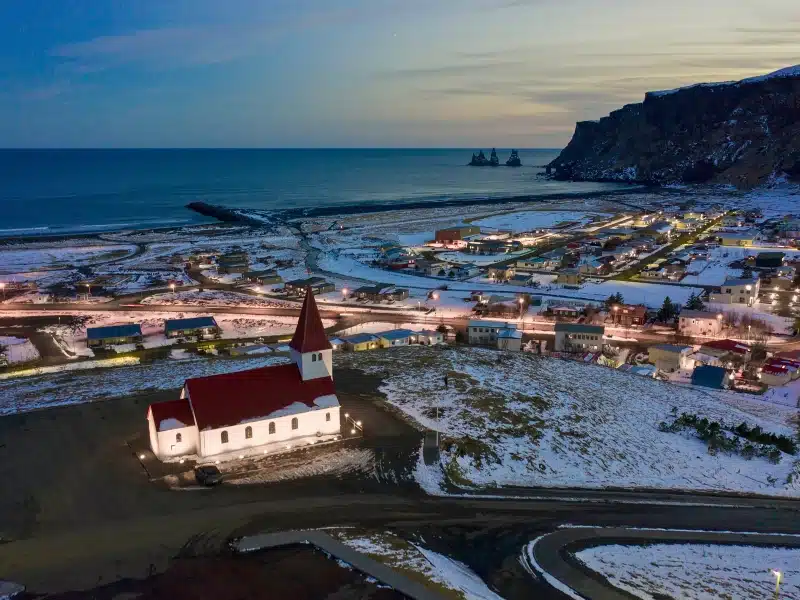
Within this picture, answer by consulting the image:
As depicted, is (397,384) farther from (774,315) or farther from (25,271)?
(25,271)

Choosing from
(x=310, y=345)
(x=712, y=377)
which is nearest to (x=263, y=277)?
(x=310, y=345)

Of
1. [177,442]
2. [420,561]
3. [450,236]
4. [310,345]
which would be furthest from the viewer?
[450,236]

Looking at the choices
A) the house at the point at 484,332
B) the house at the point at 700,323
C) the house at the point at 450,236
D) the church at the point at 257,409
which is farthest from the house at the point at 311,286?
the church at the point at 257,409

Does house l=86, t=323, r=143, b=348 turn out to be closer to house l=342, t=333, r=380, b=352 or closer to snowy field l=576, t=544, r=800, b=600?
house l=342, t=333, r=380, b=352

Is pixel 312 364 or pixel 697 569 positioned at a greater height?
pixel 312 364

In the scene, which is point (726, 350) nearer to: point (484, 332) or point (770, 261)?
point (484, 332)

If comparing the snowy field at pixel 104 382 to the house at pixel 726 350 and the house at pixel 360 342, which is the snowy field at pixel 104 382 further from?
the house at pixel 726 350
